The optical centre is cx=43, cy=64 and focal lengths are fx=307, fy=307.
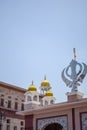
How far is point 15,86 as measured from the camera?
36.9 meters

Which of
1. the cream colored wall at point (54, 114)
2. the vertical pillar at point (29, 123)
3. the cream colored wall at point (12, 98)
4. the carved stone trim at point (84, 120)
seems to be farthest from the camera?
the cream colored wall at point (12, 98)

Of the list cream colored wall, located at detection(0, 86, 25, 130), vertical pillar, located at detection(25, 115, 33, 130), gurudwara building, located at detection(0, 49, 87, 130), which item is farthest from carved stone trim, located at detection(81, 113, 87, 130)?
cream colored wall, located at detection(0, 86, 25, 130)

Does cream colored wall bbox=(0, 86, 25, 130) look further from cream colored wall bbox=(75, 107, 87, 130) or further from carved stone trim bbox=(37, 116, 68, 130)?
cream colored wall bbox=(75, 107, 87, 130)

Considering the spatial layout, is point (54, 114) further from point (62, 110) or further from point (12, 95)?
point (12, 95)

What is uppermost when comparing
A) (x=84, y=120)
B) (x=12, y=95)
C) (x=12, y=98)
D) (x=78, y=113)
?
(x=12, y=95)

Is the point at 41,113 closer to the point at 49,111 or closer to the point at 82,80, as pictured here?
the point at 49,111

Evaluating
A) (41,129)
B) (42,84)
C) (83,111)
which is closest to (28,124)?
(41,129)

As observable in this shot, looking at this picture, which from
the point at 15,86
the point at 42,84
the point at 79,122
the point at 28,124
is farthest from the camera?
the point at 15,86

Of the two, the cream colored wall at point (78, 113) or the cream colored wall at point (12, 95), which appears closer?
the cream colored wall at point (78, 113)

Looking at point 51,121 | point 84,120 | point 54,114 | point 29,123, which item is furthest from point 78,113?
point 29,123

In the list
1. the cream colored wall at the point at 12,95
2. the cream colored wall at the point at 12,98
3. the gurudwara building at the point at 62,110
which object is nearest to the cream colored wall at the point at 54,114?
the gurudwara building at the point at 62,110

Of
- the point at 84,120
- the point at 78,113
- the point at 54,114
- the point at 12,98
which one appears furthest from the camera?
the point at 12,98

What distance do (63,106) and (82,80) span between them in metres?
2.14

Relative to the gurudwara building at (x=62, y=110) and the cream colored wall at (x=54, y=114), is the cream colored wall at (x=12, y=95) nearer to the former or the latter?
the gurudwara building at (x=62, y=110)
